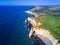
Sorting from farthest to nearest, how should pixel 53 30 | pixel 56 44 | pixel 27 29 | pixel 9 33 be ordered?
pixel 27 29 → pixel 9 33 → pixel 53 30 → pixel 56 44

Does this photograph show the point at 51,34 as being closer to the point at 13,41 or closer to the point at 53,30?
the point at 53,30

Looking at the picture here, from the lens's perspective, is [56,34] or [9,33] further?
[9,33]

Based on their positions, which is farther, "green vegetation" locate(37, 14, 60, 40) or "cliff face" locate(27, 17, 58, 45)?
"green vegetation" locate(37, 14, 60, 40)

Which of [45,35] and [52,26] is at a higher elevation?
[52,26]

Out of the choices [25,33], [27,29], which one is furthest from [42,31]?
[27,29]

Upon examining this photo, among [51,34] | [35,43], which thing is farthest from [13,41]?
[51,34]

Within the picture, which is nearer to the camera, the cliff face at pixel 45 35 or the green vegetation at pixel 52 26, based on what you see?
the cliff face at pixel 45 35

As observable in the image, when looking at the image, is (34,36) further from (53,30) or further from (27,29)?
(27,29)

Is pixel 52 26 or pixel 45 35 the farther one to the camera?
pixel 52 26

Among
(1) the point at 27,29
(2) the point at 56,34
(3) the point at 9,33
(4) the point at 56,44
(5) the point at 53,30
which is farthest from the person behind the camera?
(1) the point at 27,29
